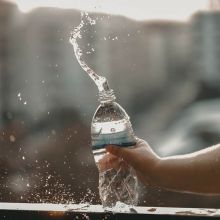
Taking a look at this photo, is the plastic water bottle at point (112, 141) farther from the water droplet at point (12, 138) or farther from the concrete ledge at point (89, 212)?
the water droplet at point (12, 138)

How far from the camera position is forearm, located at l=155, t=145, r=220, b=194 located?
1966 mm

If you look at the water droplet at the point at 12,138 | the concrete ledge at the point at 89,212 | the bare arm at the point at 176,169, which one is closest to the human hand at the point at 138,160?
the bare arm at the point at 176,169

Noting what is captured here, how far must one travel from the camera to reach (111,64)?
12.8 m

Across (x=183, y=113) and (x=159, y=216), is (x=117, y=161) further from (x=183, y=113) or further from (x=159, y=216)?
(x=183, y=113)

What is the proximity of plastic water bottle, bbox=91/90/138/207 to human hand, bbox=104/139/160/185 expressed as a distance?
3 centimetres

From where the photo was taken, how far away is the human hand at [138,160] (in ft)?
6.66

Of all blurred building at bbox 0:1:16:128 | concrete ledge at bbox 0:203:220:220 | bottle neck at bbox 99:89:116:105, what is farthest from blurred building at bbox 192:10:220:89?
concrete ledge at bbox 0:203:220:220

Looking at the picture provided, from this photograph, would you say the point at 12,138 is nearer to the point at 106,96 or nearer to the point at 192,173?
the point at 106,96

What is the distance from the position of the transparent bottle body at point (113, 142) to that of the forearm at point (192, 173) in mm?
174

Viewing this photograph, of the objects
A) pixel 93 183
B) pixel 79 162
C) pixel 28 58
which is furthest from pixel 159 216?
pixel 28 58

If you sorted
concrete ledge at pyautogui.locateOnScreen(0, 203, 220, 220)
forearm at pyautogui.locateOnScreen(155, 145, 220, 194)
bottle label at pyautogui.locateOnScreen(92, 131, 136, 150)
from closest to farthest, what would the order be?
concrete ledge at pyautogui.locateOnScreen(0, 203, 220, 220) → forearm at pyautogui.locateOnScreen(155, 145, 220, 194) → bottle label at pyautogui.locateOnScreen(92, 131, 136, 150)

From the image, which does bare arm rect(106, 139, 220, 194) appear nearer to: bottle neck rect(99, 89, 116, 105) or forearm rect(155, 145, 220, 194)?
forearm rect(155, 145, 220, 194)

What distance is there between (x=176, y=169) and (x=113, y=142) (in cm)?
26

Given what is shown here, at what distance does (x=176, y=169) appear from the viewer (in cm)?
203
